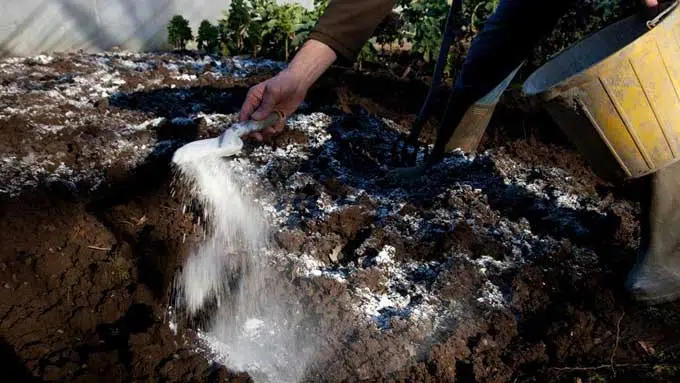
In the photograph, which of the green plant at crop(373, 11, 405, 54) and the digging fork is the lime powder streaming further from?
the green plant at crop(373, 11, 405, 54)

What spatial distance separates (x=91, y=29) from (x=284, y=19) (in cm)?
161

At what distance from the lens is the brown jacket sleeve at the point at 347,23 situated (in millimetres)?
2197

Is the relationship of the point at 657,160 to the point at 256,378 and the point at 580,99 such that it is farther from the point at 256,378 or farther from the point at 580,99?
the point at 256,378

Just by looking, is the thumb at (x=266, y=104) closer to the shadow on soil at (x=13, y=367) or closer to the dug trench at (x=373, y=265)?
the dug trench at (x=373, y=265)

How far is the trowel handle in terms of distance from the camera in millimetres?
2258

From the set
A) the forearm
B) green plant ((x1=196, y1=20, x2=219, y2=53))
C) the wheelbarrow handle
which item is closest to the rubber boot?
the wheelbarrow handle

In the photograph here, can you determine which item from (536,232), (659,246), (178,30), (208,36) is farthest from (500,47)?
(178,30)

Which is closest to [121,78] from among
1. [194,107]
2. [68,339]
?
[194,107]

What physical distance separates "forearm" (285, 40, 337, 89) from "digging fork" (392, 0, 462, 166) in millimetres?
838

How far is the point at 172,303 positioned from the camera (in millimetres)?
2121

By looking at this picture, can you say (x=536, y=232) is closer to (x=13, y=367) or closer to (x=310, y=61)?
(x=310, y=61)

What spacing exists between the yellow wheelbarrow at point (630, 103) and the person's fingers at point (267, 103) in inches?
33.7

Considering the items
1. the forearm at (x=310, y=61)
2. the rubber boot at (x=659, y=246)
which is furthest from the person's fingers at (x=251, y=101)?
the rubber boot at (x=659, y=246)

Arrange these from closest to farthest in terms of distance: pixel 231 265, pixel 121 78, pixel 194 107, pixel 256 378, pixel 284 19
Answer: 1. pixel 256 378
2. pixel 231 265
3. pixel 194 107
4. pixel 121 78
5. pixel 284 19
